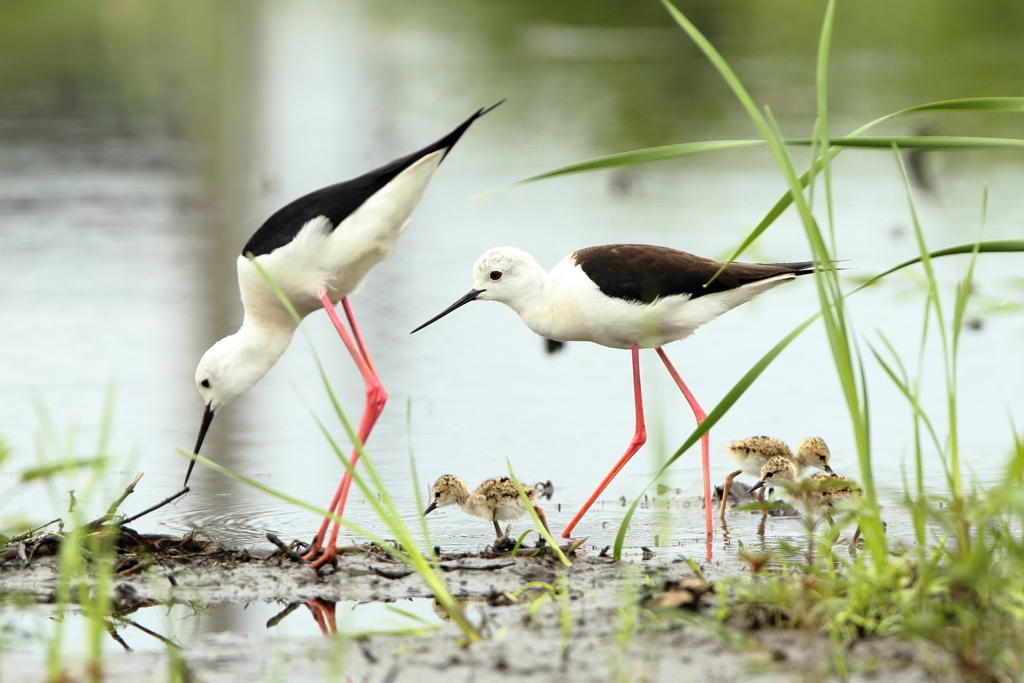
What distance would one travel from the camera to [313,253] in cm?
487

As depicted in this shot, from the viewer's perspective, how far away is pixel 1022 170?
11.4 m

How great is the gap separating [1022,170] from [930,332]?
4.58 metres

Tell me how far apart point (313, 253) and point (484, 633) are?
184cm

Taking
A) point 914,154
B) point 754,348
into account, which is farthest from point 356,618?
point 914,154

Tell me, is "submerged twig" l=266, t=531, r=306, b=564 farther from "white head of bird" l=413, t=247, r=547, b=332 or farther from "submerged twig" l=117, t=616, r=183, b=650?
"white head of bird" l=413, t=247, r=547, b=332

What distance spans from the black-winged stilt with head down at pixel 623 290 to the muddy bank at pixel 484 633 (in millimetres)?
868

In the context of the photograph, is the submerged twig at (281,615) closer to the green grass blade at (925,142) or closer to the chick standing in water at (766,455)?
the chick standing in water at (766,455)

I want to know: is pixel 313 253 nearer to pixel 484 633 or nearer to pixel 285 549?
pixel 285 549

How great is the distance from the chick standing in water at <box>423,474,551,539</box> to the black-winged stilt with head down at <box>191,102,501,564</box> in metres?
0.36

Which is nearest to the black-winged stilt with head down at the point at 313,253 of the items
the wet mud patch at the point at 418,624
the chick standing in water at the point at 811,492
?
the wet mud patch at the point at 418,624

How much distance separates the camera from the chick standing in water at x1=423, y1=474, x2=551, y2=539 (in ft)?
15.8

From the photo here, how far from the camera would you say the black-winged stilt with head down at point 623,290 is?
16.2ft

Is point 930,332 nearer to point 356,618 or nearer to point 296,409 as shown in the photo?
point 296,409

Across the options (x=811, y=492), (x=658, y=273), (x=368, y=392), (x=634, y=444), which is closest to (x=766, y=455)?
(x=634, y=444)
